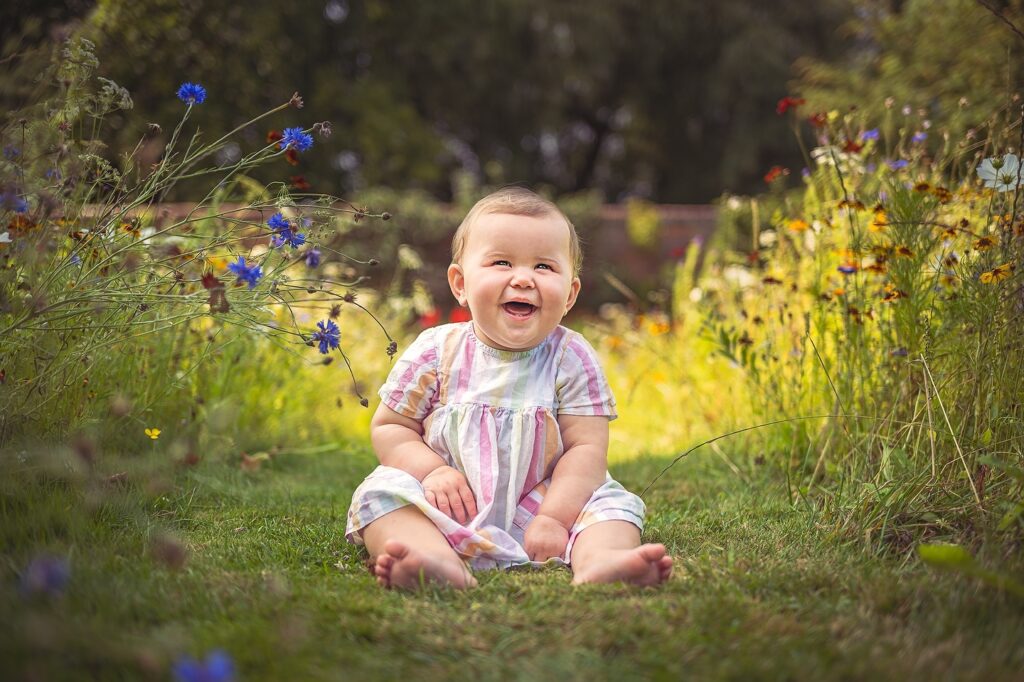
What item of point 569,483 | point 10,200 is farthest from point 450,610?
point 10,200

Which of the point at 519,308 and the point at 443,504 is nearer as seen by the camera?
the point at 443,504

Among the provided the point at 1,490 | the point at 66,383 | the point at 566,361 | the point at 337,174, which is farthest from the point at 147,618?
the point at 337,174

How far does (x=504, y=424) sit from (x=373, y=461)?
1.41 m

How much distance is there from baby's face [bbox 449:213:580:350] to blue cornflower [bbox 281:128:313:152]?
0.51 m

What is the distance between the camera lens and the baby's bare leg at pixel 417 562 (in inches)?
71.7

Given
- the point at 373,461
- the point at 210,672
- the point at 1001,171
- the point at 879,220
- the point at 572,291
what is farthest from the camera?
the point at 373,461

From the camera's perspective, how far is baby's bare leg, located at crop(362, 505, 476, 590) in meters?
1.82

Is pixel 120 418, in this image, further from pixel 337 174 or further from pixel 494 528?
pixel 337 174

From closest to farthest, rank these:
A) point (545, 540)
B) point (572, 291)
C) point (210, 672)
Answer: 1. point (210, 672)
2. point (545, 540)
3. point (572, 291)

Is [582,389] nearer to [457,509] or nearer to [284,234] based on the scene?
[457,509]

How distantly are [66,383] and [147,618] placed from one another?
1.02m

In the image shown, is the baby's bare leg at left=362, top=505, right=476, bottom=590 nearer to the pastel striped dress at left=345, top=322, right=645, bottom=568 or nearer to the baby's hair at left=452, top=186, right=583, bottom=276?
the pastel striped dress at left=345, top=322, right=645, bottom=568

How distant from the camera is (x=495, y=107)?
682 inches

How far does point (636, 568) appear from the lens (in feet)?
5.97
